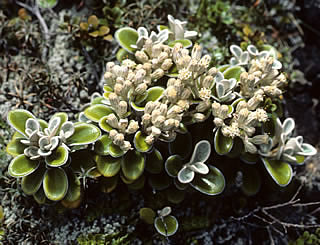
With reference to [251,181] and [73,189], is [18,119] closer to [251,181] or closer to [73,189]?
[73,189]

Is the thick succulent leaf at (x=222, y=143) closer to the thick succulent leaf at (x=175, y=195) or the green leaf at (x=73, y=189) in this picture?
the thick succulent leaf at (x=175, y=195)

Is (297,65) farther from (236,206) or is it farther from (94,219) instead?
(94,219)

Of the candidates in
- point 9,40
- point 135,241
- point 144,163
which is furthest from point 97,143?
point 9,40

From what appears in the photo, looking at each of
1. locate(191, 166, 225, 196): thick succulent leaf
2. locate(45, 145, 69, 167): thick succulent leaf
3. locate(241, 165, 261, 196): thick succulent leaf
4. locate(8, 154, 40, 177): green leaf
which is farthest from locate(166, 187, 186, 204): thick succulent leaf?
locate(8, 154, 40, 177): green leaf

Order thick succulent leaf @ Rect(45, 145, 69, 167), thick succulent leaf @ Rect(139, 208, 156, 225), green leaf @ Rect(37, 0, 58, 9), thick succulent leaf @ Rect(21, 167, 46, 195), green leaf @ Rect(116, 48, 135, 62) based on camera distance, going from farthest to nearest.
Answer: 1. green leaf @ Rect(37, 0, 58, 9)
2. green leaf @ Rect(116, 48, 135, 62)
3. thick succulent leaf @ Rect(139, 208, 156, 225)
4. thick succulent leaf @ Rect(21, 167, 46, 195)
5. thick succulent leaf @ Rect(45, 145, 69, 167)

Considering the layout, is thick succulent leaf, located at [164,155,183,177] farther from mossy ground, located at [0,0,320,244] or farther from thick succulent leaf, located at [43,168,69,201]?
thick succulent leaf, located at [43,168,69,201]

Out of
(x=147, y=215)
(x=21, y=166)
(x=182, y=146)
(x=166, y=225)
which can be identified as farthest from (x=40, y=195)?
(x=182, y=146)
